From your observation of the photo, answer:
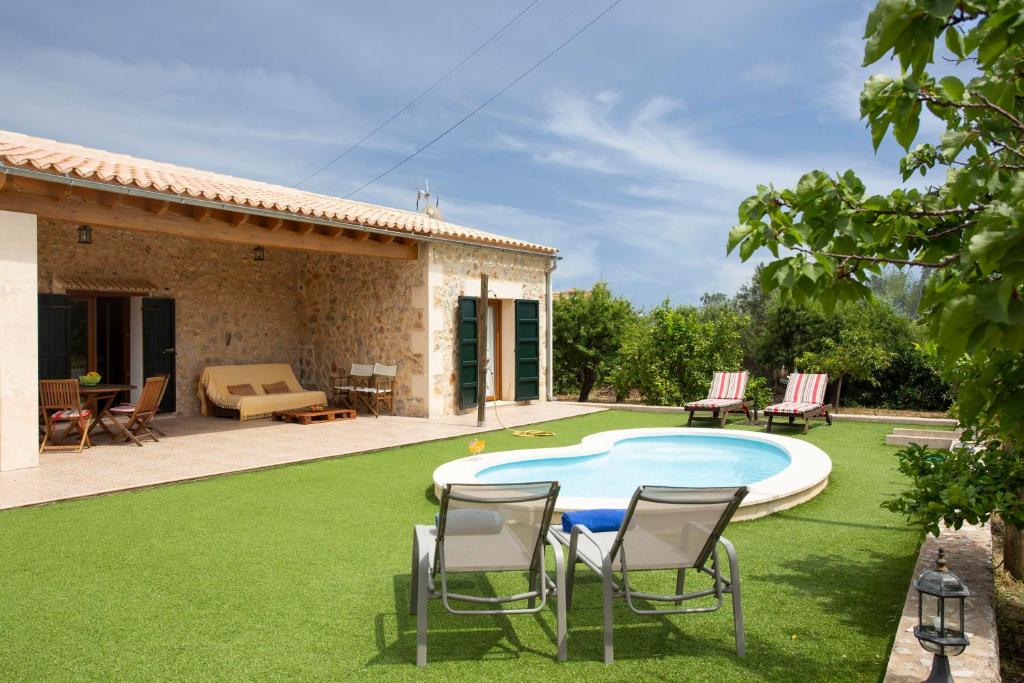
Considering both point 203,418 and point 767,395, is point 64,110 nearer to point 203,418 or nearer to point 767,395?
point 203,418

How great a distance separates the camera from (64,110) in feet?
56.1

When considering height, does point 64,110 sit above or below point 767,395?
above

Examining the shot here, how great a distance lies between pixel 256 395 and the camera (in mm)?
11570

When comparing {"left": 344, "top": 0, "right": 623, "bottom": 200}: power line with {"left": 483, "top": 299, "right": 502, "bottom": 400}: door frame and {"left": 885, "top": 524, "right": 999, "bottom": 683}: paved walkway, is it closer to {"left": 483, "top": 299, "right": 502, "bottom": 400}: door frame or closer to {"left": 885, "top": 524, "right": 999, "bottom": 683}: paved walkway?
{"left": 483, "top": 299, "right": 502, "bottom": 400}: door frame

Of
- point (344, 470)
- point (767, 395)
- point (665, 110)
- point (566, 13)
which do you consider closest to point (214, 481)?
point (344, 470)

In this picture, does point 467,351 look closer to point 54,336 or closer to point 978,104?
point 54,336

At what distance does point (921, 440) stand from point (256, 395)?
9.63 meters

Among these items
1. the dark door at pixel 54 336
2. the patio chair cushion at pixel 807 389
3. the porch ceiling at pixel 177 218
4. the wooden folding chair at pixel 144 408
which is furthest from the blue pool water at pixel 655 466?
the dark door at pixel 54 336

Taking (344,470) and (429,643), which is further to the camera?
(344,470)

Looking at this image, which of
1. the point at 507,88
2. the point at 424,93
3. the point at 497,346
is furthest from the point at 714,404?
the point at 424,93

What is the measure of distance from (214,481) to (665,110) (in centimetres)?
1414

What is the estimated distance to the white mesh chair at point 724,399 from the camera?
10589 millimetres

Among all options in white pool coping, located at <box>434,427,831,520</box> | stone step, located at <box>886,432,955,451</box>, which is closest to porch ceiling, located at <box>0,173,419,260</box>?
white pool coping, located at <box>434,427,831,520</box>

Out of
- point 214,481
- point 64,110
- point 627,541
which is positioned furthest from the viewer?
point 64,110
